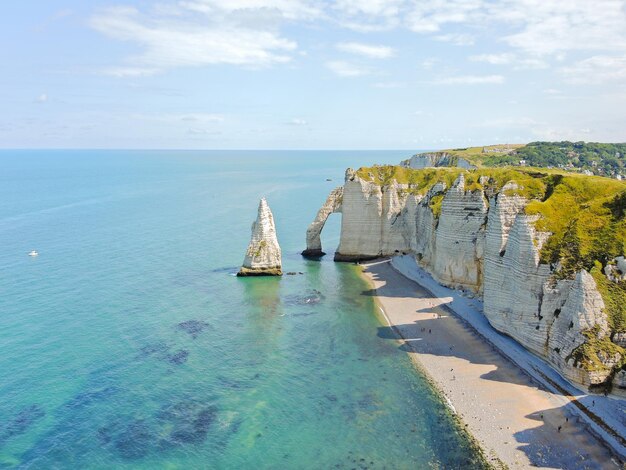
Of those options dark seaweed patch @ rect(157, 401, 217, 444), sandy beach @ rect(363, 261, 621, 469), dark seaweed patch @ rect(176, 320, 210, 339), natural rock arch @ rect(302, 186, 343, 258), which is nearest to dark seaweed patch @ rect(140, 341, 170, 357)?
dark seaweed patch @ rect(176, 320, 210, 339)

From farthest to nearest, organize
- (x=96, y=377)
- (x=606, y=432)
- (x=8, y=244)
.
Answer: (x=8, y=244)
(x=96, y=377)
(x=606, y=432)

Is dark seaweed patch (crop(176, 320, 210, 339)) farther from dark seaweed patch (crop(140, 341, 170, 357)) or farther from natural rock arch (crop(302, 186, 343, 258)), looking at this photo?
natural rock arch (crop(302, 186, 343, 258))

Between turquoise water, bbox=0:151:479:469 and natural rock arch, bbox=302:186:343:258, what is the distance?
2330 mm

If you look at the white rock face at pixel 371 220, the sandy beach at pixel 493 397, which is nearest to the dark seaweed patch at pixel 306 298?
the sandy beach at pixel 493 397

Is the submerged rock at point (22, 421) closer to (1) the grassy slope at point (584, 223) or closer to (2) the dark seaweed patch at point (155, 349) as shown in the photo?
(2) the dark seaweed patch at point (155, 349)

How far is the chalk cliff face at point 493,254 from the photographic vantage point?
99.2 ft

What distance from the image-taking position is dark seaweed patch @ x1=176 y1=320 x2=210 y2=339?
136 ft

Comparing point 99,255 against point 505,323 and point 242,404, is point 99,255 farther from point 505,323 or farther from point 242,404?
point 505,323

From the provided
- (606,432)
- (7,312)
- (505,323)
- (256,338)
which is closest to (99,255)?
(7,312)

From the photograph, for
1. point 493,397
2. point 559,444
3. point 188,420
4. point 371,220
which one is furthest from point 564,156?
point 188,420

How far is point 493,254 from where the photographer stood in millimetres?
39656

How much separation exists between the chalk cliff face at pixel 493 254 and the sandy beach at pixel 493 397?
278cm

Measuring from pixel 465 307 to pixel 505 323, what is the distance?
7.97 m

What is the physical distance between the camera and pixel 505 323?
38250 mm
